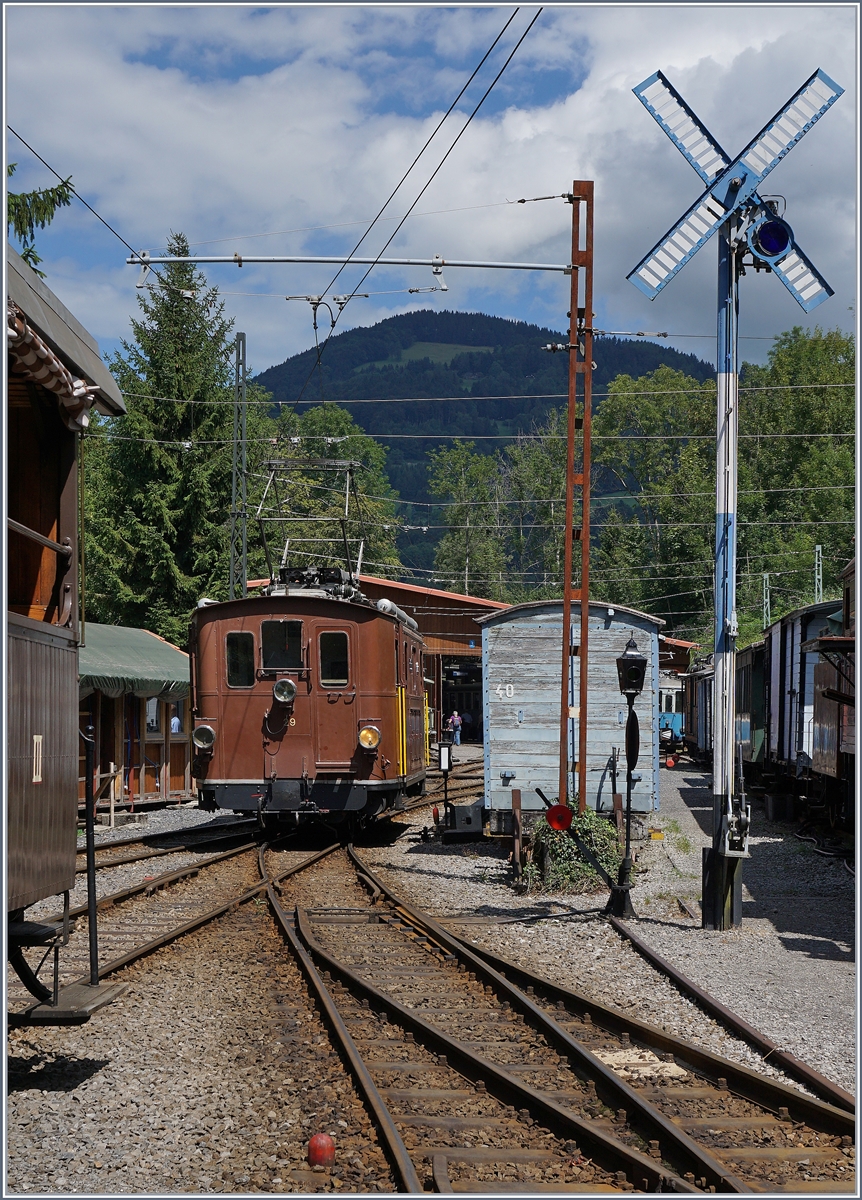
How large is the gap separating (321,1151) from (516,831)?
9.49 meters

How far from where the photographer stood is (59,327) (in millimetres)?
6199

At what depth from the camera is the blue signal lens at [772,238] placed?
39.4 ft

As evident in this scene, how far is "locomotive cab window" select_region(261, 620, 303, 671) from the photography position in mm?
17641

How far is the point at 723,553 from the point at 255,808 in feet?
26.2

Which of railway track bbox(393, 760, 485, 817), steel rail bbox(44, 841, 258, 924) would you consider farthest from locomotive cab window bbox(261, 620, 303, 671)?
railway track bbox(393, 760, 485, 817)

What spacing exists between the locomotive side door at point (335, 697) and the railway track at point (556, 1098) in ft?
25.3

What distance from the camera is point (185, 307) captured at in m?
39.1

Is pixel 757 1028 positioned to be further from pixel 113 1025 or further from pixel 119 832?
pixel 119 832

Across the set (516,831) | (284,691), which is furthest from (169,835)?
(516,831)

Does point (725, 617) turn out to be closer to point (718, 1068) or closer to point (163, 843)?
point (718, 1068)

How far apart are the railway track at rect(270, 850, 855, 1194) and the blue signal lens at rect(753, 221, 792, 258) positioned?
7.29 metres

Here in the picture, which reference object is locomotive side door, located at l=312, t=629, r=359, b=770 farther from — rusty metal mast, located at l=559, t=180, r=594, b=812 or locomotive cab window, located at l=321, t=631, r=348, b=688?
rusty metal mast, located at l=559, t=180, r=594, b=812

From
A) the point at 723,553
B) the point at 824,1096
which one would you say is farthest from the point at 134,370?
the point at 824,1096

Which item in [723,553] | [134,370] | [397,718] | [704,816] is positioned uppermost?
[134,370]
